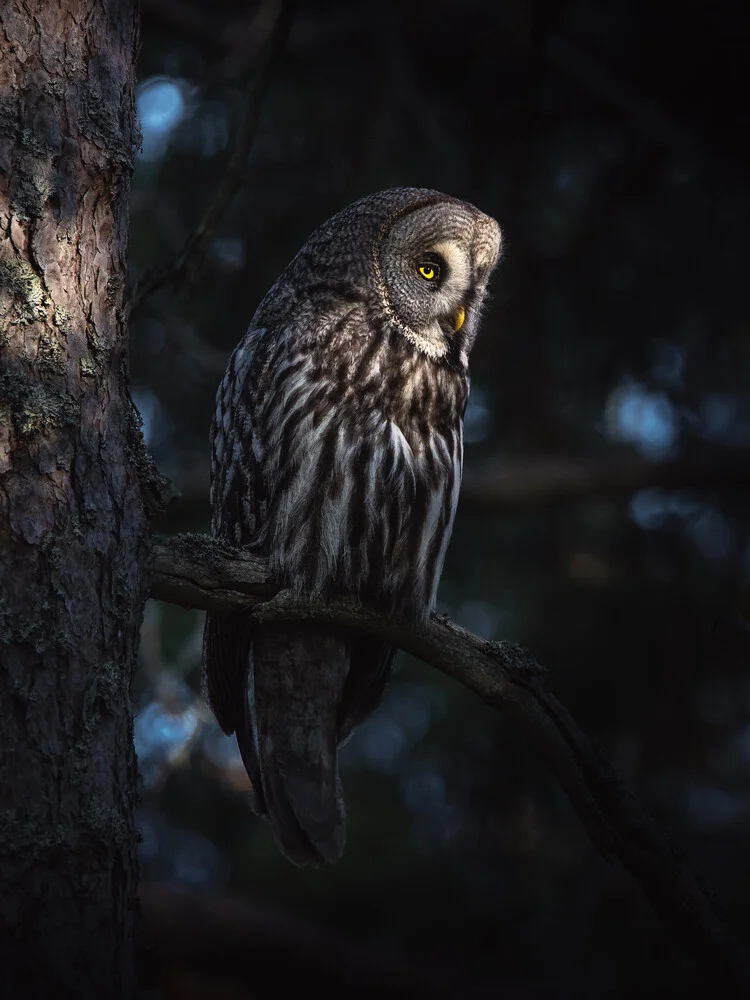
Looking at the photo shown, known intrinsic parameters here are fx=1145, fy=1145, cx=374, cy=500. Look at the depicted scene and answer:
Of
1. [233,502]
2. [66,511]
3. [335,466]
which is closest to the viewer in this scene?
[66,511]

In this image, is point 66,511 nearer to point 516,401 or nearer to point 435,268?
point 435,268

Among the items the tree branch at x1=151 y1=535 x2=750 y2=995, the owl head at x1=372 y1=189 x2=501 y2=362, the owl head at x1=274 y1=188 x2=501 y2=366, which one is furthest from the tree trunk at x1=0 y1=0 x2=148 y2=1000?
the owl head at x1=372 y1=189 x2=501 y2=362

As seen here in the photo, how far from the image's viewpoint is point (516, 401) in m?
5.19

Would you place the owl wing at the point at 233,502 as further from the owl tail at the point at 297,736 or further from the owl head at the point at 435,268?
the owl head at the point at 435,268

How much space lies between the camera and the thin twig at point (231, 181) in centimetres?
292

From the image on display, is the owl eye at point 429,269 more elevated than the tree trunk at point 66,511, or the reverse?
the owl eye at point 429,269

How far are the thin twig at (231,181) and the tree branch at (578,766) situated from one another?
823 millimetres

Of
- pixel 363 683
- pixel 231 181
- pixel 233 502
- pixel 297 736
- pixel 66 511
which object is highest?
pixel 231 181

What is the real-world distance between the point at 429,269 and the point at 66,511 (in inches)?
66.8

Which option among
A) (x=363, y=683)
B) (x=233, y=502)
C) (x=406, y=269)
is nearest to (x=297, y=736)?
(x=363, y=683)

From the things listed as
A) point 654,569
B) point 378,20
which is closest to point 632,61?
point 378,20

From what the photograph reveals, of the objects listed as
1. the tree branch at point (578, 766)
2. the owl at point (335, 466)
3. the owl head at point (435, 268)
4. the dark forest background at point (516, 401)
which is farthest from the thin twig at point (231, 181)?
the dark forest background at point (516, 401)

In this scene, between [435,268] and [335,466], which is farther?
[435,268]

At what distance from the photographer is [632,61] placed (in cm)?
479
